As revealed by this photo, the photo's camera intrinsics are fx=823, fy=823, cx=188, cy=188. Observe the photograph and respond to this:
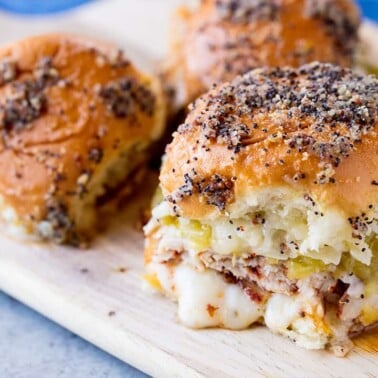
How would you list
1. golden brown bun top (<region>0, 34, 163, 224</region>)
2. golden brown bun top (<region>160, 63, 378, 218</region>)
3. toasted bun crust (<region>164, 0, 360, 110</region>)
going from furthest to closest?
toasted bun crust (<region>164, 0, 360, 110</region>), golden brown bun top (<region>0, 34, 163, 224</region>), golden brown bun top (<region>160, 63, 378, 218</region>)

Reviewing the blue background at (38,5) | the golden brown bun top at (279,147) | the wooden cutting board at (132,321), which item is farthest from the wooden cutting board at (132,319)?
the blue background at (38,5)

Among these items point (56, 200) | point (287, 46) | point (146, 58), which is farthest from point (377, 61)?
point (56, 200)

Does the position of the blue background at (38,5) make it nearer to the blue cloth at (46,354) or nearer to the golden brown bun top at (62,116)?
the golden brown bun top at (62,116)

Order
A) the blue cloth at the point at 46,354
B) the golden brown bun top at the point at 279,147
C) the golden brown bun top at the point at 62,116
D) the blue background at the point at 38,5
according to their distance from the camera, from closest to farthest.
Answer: the golden brown bun top at the point at 279,147 → the blue cloth at the point at 46,354 → the golden brown bun top at the point at 62,116 → the blue background at the point at 38,5

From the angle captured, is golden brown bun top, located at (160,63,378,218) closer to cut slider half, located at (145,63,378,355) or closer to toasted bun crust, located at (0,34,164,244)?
cut slider half, located at (145,63,378,355)

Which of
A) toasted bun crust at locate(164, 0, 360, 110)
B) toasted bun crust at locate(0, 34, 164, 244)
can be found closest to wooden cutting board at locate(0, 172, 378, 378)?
toasted bun crust at locate(0, 34, 164, 244)

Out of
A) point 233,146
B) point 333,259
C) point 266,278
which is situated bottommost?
point 266,278

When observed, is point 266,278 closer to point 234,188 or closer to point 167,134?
point 234,188
